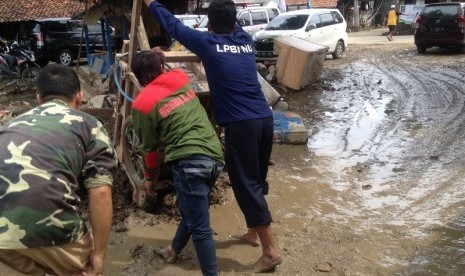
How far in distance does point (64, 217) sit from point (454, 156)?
18.3 feet

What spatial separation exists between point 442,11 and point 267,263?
1495 cm

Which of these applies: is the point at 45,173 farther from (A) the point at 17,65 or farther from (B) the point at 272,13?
A: (B) the point at 272,13

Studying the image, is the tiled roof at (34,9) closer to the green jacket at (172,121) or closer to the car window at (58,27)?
the car window at (58,27)

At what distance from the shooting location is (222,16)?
11.6ft

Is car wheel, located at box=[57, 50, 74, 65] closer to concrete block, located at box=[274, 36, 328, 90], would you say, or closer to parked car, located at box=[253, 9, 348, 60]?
parked car, located at box=[253, 9, 348, 60]

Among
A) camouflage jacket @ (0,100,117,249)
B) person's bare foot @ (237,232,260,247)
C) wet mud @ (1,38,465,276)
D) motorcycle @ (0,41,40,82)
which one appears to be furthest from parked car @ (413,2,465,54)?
camouflage jacket @ (0,100,117,249)

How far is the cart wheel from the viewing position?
4.66 meters

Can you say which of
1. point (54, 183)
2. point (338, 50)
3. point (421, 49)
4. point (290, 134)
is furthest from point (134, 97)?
point (421, 49)

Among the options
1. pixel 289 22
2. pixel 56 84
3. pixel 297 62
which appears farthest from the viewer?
pixel 289 22

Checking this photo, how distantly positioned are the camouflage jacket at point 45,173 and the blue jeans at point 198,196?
1083 mm

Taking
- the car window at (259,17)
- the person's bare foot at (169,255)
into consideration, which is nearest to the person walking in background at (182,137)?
the person's bare foot at (169,255)

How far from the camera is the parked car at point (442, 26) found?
15578 mm

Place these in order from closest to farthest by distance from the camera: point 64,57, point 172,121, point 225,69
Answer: point 172,121 < point 225,69 < point 64,57

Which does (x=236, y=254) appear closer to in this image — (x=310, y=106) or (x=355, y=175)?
(x=355, y=175)
